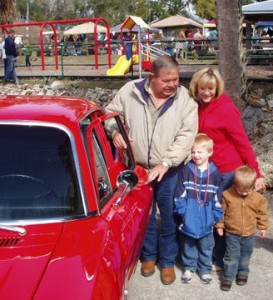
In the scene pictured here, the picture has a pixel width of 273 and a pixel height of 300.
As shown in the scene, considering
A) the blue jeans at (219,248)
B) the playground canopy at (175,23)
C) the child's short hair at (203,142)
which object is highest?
the playground canopy at (175,23)

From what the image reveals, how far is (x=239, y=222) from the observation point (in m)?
4.23

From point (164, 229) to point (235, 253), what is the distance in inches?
24.1

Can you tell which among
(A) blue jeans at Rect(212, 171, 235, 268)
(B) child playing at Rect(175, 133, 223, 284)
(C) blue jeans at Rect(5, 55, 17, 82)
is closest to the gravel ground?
(A) blue jeans at Rect(212, 171, 235, 268)

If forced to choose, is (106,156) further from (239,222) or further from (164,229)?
(239,222)

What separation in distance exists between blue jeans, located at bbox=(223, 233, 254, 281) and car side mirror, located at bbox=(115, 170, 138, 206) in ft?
4.30

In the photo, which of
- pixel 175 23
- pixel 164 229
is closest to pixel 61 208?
pixel 164 229

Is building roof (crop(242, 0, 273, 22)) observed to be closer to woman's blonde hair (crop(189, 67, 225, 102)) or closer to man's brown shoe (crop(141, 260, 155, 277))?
woman's blonde hair (crop(189, 67, 225, 102))


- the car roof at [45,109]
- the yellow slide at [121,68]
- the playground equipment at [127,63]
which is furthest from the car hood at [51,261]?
the yellow slide at [121,68]

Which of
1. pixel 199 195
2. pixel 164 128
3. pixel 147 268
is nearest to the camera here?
pixel 164 128

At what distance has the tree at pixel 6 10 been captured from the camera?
84.0ft

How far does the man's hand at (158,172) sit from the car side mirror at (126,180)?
20.9 inches

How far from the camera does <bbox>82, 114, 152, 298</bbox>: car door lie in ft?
9.48

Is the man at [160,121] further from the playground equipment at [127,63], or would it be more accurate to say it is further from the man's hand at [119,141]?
the playground equipment at [127,63]

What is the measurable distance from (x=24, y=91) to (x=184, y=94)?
9.46m
